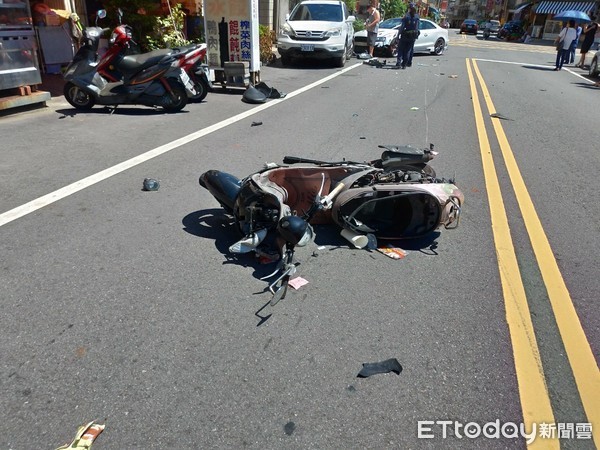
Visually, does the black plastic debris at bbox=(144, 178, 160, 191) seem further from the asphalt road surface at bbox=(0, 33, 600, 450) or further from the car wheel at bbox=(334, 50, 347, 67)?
the car wheel at bbox=(334, 50, 347, 67)

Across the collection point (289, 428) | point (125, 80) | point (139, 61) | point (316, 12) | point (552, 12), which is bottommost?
point (289, 428)

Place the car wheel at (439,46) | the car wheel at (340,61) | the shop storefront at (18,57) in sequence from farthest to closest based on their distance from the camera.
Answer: the car wheel at (439,46) < the car wheel at (340,61) < the shop storefront at (18,57)

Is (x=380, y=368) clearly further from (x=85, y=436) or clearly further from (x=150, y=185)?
(x=150, y=185)

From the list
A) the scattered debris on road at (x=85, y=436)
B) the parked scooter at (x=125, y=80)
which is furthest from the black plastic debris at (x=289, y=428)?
the parked scooter at (x=125, y=80)

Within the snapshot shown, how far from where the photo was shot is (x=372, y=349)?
2693 millimetres

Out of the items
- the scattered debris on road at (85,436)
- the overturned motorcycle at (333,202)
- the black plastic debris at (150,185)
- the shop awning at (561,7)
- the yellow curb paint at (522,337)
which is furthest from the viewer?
the shop awning at (561,7)

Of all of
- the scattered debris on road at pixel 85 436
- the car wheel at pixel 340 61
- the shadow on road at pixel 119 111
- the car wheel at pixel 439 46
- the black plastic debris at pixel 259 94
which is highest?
the car wheel at pixel 439 46

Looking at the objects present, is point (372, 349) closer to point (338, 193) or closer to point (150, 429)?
point (150, 429)

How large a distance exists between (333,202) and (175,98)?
5815 millimetres

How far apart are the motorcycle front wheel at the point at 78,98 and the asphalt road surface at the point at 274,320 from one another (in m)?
2.80

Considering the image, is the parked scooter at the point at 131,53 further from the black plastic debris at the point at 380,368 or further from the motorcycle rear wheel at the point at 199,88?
the black plastic debris at the point at 380,368

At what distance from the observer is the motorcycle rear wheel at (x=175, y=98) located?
8.48 m

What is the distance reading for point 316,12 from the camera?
16.7 meters

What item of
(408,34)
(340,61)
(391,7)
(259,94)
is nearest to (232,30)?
(259,94)
